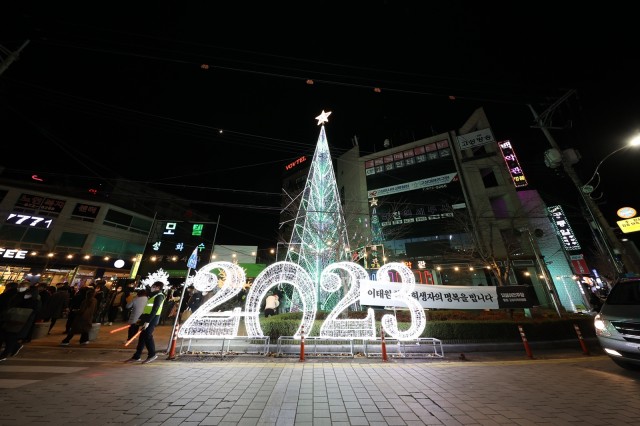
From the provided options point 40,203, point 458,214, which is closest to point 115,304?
point 40,203

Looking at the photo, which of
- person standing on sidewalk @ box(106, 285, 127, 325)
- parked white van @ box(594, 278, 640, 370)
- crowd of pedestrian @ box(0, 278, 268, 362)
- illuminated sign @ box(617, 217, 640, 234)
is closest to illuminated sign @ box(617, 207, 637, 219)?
illuminated sign @ box(617, 217, 640, 234)

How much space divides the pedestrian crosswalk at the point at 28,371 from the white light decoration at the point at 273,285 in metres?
4.52

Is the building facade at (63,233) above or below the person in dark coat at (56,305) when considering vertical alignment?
above

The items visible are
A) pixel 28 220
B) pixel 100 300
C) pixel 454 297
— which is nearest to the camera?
pixel 454 297

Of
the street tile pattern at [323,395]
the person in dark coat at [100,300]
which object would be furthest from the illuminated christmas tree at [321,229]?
the person in dark coat at [100,300]

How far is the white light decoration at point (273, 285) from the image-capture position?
853cm

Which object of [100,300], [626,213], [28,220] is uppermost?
[28,220]

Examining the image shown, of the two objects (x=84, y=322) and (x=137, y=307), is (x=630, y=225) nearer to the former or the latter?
(x=137, y=307)

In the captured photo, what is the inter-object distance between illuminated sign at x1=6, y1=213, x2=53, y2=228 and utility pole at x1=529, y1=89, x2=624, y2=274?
4396 cm

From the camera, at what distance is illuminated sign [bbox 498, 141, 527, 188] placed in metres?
25.5

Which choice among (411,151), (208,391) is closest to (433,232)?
(411,151)

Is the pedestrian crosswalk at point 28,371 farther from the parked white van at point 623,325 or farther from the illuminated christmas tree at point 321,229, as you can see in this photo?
the parked white van at point 623,325

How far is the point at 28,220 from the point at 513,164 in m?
53.3

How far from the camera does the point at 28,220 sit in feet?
82.9
